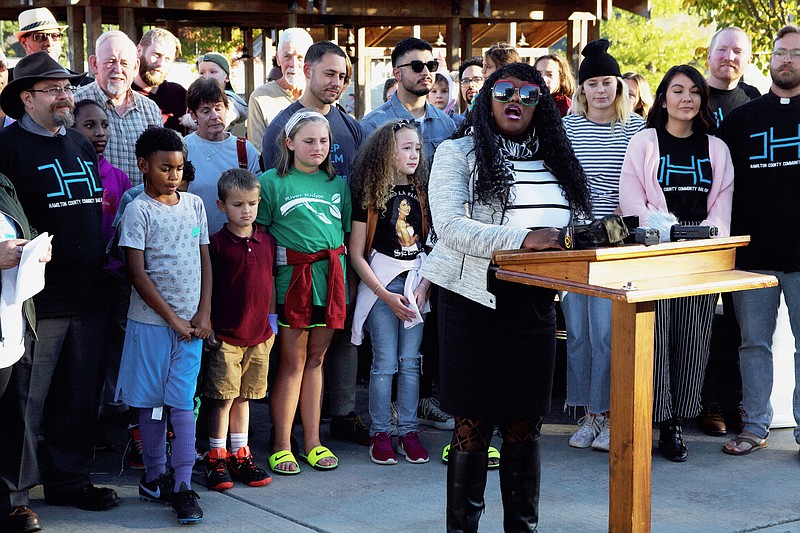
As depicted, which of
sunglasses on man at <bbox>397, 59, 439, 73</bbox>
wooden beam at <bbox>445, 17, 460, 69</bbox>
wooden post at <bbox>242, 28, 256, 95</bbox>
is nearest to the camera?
sunglasses on man at <bbox>397, 59, 439, 73</bbox>

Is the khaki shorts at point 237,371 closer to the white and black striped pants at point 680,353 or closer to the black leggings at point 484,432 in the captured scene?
the black leggings at point 484,432

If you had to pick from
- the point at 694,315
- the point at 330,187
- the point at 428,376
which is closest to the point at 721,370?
the point at 694,315

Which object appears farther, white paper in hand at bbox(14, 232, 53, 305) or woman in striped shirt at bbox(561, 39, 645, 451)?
woman in striped shirt at bbox(561, 39, 645, 451)

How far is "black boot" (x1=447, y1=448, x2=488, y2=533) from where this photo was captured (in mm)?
3955

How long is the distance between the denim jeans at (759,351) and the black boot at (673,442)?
0.48m

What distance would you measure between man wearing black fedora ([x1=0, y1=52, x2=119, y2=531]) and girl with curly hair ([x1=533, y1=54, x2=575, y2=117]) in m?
3.60

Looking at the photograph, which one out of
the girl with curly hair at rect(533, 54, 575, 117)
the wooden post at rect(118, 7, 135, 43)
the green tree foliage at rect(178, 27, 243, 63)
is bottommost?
the girl with curly hair at rect(533, 54, 575, 117)

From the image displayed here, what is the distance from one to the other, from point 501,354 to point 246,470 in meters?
1.89

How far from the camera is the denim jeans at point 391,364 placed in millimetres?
5656

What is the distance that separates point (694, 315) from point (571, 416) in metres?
1.27

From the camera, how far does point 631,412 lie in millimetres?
3354

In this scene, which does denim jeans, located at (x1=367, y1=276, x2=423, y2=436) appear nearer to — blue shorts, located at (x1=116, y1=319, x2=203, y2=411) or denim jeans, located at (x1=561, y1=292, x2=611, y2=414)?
denim jeans, located at (x1=561, y1=292, x2=611, y2=414)

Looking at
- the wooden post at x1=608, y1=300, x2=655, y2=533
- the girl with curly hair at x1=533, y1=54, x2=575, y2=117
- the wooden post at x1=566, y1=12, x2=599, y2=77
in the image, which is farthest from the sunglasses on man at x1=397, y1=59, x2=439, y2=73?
the wooden post at x1=566, y1=12, x2=599, y2=77

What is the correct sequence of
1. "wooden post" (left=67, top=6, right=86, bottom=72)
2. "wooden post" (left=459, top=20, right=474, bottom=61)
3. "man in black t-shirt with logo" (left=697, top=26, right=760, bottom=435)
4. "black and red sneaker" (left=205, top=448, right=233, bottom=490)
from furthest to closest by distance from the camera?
"wooden post" (left=459, top=20, right=474, bottom=61) → "wooden post" (left=67, top=6, right=86, bottom=72) → "man in black t-shirt with logo" (left=697, top=26, right=760, bottom=435) → "black and red sneaker" (left=205, top=448, right=233, bottom=490)
